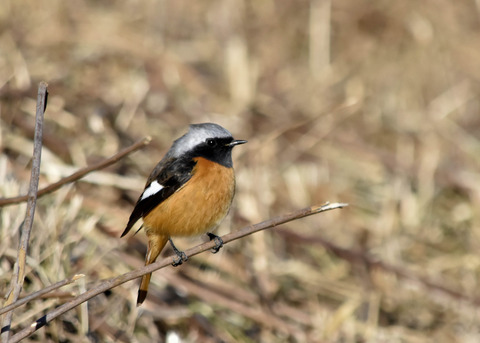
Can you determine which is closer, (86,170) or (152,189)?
(86,170)

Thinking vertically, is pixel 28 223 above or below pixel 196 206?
below

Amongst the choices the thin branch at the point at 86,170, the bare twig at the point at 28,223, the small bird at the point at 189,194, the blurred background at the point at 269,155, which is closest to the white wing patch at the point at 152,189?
the small bird at the point at 189,194

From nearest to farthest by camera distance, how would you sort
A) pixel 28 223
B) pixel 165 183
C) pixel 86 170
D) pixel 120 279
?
pixel 120 279, pixel 28 223, pixel 86 170, pixel 165 183

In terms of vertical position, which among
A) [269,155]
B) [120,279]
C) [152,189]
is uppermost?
[269,155]

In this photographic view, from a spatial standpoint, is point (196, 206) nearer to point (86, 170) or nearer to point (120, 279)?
point (86, 170)

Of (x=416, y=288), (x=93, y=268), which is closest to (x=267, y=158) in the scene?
(x=416, y=288)

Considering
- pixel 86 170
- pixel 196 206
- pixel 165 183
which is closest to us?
pixel 86 170

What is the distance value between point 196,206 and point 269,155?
10.5 feet

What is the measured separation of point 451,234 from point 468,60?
331cm

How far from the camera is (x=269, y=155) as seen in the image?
718 centimetres

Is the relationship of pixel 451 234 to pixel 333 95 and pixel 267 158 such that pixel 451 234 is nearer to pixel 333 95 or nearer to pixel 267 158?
pixel 267 158

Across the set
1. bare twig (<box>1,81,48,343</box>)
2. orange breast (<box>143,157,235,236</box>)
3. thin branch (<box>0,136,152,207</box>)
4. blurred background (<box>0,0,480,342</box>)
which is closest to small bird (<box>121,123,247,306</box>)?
orange breast (<box>143,157,235,236</box>)

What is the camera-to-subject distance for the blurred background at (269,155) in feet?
17.0

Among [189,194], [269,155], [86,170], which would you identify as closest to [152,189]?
[189,194]
